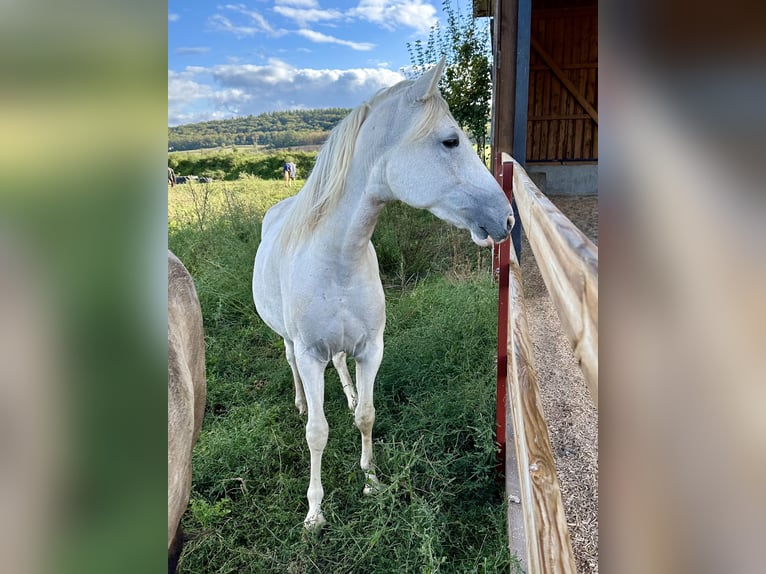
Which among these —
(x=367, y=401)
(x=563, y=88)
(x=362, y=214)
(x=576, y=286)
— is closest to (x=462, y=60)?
(x=563, y=88)

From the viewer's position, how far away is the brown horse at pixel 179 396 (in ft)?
3.01

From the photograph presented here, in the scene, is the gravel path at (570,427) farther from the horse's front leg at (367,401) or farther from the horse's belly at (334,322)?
the horse's belly at (334,322)

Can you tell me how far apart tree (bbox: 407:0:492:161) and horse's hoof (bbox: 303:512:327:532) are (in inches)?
186

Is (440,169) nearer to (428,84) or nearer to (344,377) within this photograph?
(428,84)

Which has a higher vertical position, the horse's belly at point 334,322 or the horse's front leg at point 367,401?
the horse's belly at point 334,322

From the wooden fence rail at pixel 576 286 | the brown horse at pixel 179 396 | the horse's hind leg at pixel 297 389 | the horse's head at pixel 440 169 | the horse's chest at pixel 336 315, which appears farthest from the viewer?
the horse's hind leg at pixel 297 389

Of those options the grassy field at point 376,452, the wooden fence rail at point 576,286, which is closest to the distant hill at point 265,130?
the grassy field at point 376,452

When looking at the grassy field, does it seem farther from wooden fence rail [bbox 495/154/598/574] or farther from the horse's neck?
the horse's neck

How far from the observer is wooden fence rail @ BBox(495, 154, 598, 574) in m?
0.54

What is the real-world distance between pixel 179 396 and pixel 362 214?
97 cm

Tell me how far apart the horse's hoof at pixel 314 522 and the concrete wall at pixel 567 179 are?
5.99 metres

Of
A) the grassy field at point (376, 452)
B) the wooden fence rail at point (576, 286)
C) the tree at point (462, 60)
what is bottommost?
the grassy field at point (376, 452)

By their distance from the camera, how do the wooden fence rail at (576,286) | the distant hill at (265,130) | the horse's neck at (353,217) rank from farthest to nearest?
1. the distant hill at (265,130)
2. the horse's neck at (353,217)
3. the wooden fence rail at (576,286)
